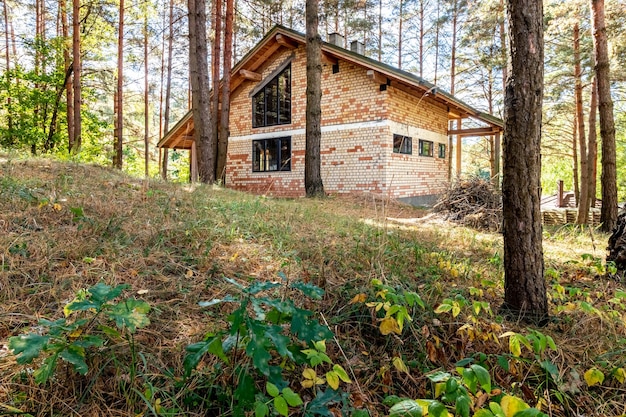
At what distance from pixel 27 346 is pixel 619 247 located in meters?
4.61

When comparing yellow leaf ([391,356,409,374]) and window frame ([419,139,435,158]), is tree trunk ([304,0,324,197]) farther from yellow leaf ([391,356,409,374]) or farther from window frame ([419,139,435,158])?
yellow leaf ([391,356,409,374])

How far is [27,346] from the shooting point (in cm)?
120

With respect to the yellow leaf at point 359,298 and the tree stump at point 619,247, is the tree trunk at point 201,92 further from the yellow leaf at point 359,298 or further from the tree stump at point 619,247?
the tree stump at point 619,247

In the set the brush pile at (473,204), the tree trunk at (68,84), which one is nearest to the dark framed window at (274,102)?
the tree trunk at (68,84)

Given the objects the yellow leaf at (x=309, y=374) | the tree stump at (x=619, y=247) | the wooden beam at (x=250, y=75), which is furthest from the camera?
the wooden beam at (x=250, y=75)

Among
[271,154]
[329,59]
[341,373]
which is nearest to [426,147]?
[329,59]

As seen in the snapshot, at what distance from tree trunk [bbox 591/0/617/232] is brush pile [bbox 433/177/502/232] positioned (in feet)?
7.87

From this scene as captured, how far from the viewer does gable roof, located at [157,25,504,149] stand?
35.6ft

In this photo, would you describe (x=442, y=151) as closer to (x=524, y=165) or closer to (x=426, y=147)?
(x=426, y=147)

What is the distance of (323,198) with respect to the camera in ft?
28.2

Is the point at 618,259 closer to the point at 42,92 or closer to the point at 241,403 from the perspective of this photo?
the point at 241,403

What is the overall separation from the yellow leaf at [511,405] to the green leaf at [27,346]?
1.59 m

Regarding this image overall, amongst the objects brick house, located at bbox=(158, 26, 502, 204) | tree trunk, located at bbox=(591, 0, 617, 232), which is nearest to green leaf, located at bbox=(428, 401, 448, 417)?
tree trunk, located at bbox=(591, 0, 617, 232)

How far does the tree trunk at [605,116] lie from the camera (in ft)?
23.4
